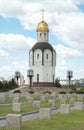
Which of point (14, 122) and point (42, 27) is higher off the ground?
point (42, 27)

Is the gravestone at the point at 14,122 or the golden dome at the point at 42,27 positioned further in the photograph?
the golden dome at the point at 42,27

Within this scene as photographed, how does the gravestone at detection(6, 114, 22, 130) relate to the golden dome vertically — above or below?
below

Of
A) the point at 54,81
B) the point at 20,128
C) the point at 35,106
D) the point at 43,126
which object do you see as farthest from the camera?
the point at 54,81

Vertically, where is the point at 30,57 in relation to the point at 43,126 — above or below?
above

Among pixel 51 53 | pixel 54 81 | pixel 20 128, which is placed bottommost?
pixel 20 128

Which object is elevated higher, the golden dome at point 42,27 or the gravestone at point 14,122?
the golden dome at point 42,27

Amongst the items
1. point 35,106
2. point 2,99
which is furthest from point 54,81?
point 35,106

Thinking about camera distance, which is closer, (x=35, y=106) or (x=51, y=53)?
(x=35, y=106)

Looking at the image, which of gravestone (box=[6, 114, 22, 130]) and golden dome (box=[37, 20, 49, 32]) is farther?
golden dome (box=[37, 20, 49, 32])

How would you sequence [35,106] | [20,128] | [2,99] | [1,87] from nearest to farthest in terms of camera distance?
[20,128], [35,106], [2,99], [1,87]

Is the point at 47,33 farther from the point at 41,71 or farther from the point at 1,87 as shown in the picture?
the point at 1,87

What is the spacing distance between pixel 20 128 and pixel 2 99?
2400 centimetres

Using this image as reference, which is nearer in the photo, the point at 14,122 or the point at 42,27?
the point at 14,122

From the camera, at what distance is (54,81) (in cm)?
11394
